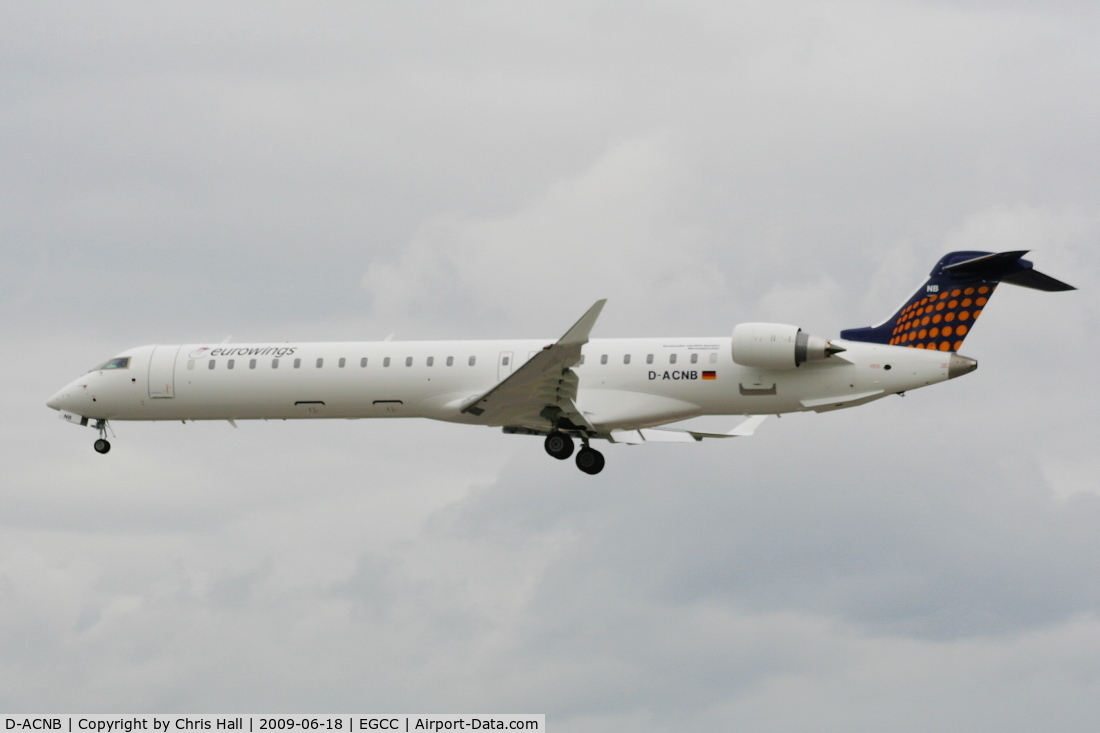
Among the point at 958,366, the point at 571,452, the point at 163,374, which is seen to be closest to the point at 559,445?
the point at 571,452

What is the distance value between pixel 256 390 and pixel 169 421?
3193 millimetres

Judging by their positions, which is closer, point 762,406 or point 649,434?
point 762,406

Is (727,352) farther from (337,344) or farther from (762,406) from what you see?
(337,344)

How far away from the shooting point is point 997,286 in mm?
32031

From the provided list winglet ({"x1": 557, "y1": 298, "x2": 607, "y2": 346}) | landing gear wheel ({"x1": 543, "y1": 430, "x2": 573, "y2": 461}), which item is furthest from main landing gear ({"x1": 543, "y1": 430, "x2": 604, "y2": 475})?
winglet ({"x1": 557, "y1": 298, "x2": 607, "y2": 346})

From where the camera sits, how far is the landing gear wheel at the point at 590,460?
35000 mm

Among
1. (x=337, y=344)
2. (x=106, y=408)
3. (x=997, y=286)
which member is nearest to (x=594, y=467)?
(x=337, y=344)

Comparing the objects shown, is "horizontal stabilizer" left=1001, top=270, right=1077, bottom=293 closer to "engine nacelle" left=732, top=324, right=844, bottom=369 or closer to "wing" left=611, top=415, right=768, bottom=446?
"engine nacelle" left=732, top=324, right=844, bottom=369

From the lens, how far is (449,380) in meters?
34.6

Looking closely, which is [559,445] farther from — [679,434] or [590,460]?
[679,434]

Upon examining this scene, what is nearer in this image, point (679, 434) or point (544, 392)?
point (544, 392)

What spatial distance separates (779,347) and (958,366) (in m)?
3.97

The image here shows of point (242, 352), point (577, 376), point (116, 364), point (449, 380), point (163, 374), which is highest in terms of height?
point (116, 364)

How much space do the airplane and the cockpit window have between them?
5cm
